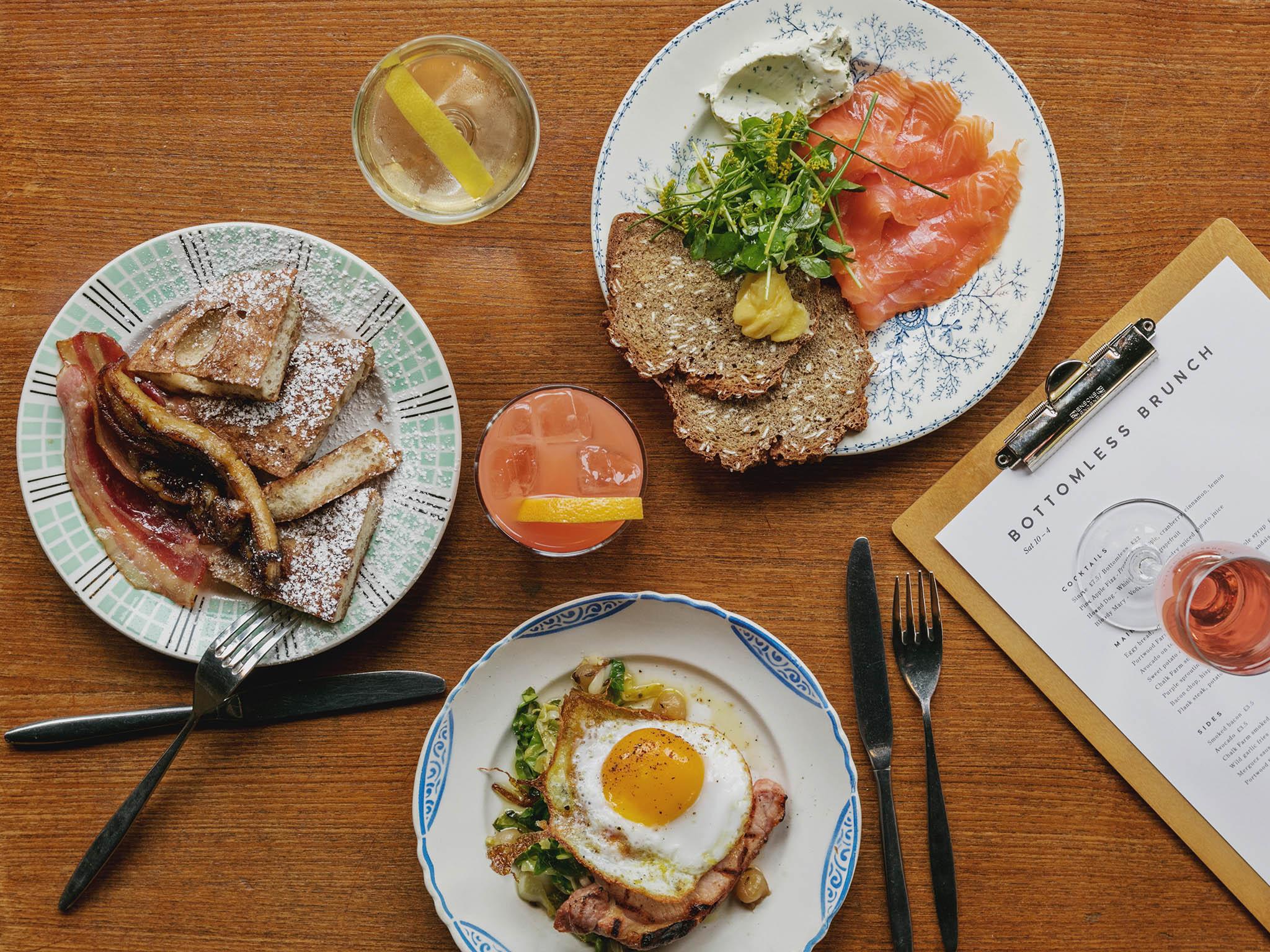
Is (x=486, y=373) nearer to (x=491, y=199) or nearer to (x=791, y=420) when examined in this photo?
(x=491, y=199)

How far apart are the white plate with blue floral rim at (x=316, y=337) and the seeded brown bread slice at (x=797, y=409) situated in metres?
0.66

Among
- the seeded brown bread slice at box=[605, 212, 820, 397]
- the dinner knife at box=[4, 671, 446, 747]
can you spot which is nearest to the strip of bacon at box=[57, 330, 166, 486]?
the dinner knife at box=[4, 671, 446, 747]

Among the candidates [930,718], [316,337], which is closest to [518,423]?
[316,337]

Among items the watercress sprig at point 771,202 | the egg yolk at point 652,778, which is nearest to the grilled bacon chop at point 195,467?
the egg yolk at point 652,778

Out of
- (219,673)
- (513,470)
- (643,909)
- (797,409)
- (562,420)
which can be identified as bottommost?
(219,673)

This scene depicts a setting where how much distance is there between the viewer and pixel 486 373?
238cm

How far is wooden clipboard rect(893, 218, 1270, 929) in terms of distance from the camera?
7.79 ft

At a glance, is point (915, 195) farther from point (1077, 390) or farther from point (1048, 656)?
point (1048, 656)

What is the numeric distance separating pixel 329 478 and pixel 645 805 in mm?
1186

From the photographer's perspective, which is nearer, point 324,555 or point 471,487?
point 324,555

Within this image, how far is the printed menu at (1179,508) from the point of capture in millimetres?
2377

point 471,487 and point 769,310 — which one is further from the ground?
point 769,310

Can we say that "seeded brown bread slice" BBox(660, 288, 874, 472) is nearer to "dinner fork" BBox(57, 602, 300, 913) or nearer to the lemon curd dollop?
the lemon curd dollop

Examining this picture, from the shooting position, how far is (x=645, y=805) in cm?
214
